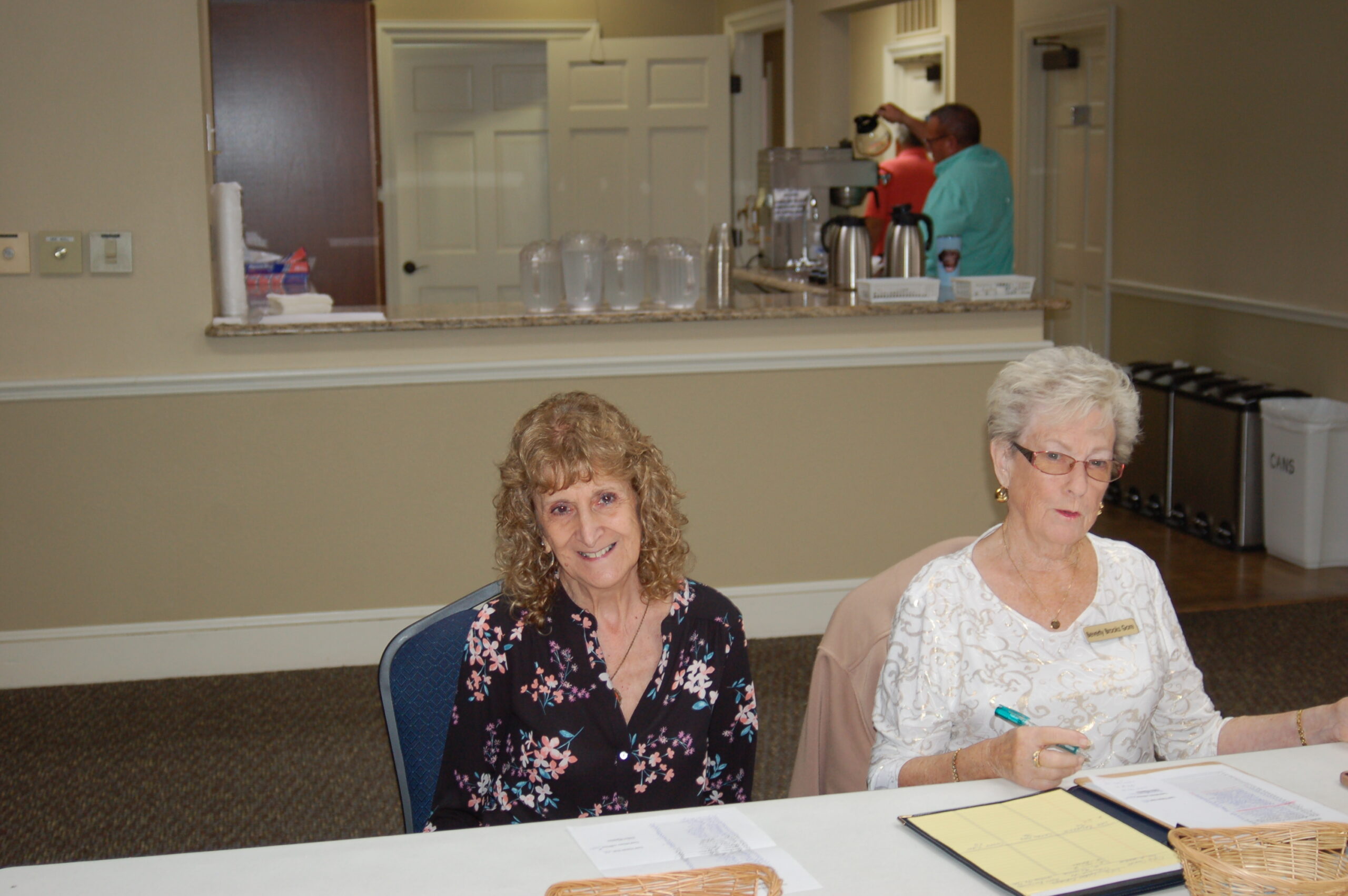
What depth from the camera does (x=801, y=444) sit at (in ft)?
13.0

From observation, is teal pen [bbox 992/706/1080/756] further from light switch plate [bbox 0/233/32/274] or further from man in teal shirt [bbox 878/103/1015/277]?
man in teal shirt [bbox 878/103/1015/277]

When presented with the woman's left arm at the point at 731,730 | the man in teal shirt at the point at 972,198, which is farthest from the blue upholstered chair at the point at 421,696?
the man in teal shirt at the point at 972,198

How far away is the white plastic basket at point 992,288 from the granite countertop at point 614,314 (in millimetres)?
27

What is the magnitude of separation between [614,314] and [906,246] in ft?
3.47

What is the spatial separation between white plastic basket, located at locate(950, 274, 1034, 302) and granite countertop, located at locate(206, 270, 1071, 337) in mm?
27

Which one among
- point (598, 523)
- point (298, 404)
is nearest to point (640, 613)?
point (598, 523)

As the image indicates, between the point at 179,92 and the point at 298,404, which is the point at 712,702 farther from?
the point at 179,92

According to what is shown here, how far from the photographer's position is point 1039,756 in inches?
59.2

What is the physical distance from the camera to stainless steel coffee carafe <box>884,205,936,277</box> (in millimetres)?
4238

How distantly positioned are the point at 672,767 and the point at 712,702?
4.1 inches

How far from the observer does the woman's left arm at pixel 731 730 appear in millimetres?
1812

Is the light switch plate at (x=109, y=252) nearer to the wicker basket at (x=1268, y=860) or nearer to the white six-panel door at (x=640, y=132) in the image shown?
the wicker basket at (x=1268, y=860)

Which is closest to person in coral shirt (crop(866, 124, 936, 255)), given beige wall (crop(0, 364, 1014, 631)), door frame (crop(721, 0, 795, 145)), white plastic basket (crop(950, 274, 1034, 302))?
door frame (crop(721, 0, 795, 145))

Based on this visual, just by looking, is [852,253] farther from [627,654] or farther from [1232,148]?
[627,654]
